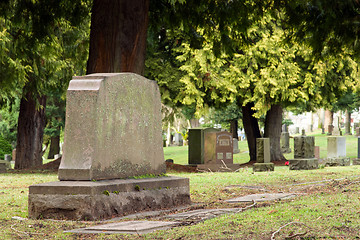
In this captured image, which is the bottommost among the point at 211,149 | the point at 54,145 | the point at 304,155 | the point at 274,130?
the point at 304,155

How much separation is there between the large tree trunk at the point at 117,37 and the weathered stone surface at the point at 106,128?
924 millimetres

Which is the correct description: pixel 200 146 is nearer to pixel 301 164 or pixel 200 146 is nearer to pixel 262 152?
pixel 262 152

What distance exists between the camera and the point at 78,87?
838 cm

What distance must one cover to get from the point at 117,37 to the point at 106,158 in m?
2.68

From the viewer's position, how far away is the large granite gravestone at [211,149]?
22359mm

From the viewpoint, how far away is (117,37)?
1009cm

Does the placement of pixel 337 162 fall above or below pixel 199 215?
above

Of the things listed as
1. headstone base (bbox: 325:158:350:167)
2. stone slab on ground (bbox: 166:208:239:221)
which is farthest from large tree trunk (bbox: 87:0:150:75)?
headstone base (bbox: 325:158:350:167)

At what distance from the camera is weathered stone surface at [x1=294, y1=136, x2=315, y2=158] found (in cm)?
2047

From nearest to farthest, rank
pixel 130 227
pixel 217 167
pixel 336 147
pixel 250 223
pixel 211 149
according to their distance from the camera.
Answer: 1. pixel 250 223
2. pixel 130 227
3. pixel 217 167
4. pixel 211 149
5. pixel 336 147

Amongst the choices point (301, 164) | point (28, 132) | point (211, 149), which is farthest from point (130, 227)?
point (28, 132)

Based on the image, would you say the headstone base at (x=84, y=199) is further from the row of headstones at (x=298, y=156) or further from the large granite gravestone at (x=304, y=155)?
the large granite gravestone at (x=304, y=155)

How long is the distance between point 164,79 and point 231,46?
34.0ft

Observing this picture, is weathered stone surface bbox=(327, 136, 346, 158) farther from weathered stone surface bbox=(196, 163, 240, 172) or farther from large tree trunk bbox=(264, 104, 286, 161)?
weathered stone surface bbox=(196, 163, 240, 172)
